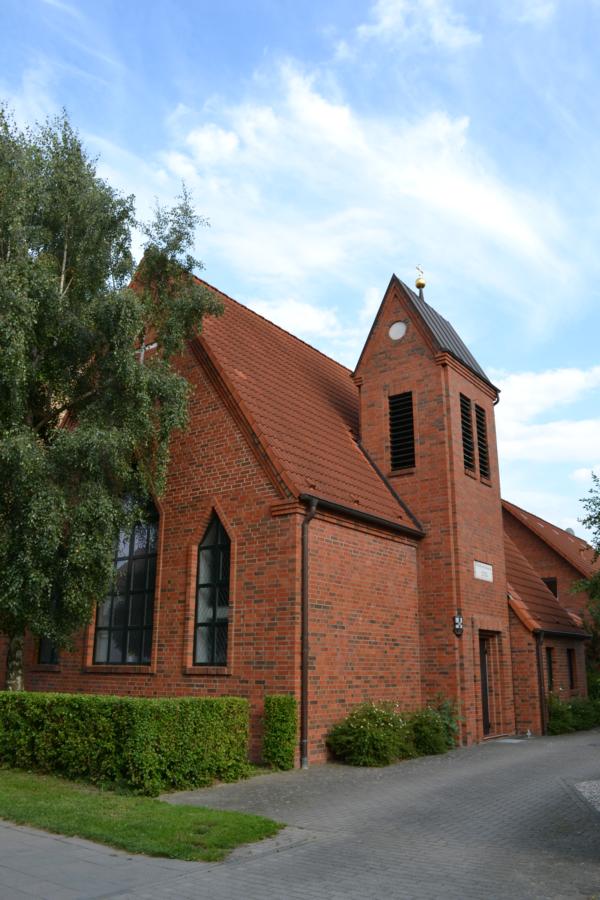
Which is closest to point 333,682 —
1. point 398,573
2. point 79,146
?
point 398,573

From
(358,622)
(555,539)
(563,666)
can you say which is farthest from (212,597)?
(555,539)

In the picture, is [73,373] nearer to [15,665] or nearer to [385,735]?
[15,665]

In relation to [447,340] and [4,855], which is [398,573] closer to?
[447,340]

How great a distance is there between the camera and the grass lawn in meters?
6.96

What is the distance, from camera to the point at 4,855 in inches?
262

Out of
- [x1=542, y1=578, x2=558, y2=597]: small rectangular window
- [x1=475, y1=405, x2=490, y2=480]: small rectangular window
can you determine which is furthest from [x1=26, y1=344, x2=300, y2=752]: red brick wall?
[x1=542, y1=578, x2=558, y2=597]: small rectangular window

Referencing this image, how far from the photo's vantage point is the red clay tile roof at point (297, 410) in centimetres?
1437

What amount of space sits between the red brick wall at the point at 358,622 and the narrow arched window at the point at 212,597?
1774mm

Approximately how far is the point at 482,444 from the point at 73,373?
1034 cm

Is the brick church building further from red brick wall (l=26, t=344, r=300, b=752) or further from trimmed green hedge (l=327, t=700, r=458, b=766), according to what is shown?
trimmed green hedge (l=327, t=700, r=458, b=766)

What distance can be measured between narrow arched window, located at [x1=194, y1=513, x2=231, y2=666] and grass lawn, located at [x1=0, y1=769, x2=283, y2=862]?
13.5 feet

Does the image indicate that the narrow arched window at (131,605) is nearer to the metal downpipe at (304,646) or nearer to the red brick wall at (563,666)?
the metal downpipe at (304,646)

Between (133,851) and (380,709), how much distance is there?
7353mm

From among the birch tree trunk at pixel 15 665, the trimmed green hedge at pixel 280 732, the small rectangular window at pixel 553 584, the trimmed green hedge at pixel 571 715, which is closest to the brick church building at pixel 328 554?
the trimmed green hedge at pixel 280 732
